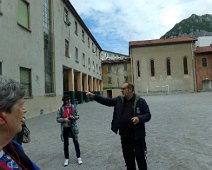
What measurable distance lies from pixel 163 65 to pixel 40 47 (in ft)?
141

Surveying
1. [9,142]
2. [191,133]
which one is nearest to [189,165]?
[191,133]

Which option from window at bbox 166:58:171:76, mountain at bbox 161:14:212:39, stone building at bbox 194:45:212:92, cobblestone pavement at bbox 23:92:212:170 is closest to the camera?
cobblestone pavement at bbox 23:92:212:170

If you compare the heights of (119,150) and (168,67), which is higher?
(168,67)

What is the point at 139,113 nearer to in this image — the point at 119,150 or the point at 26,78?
the point at 119,150

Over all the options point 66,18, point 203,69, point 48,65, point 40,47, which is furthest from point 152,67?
point 40,47

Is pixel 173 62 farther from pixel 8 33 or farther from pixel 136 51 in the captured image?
pixel 8 33

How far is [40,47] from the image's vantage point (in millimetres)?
21031

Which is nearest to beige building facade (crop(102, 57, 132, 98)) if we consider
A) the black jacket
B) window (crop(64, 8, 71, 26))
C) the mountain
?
window (crop(64, 8, 71, 26))

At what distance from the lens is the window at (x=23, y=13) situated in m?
18.0

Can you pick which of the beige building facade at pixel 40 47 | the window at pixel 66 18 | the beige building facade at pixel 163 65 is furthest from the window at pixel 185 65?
the window at pixel 66 18

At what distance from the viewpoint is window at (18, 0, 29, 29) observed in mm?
18047

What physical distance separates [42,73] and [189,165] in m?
16.3

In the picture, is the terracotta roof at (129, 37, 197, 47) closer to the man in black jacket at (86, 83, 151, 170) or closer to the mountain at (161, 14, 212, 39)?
the man in black jacket at (86, 83, 151, 170)

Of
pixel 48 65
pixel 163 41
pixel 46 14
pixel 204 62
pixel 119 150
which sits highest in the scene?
pixel 163 41
